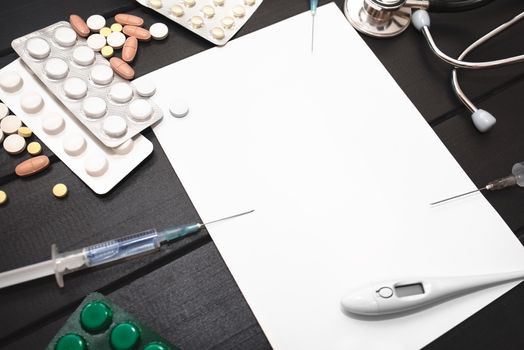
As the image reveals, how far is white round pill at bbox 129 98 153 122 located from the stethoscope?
0.33 meters

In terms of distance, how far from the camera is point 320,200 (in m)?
0.60

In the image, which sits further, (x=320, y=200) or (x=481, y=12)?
(x=481, y=12)

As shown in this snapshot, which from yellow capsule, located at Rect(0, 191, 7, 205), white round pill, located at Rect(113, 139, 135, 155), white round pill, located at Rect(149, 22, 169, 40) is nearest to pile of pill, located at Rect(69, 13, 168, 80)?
white round pill, located at Rect(149, 22, 169, 40)

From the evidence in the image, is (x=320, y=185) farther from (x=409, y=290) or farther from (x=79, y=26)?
(x=79, y=26)

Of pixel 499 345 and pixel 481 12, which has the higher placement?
pixel 481 12

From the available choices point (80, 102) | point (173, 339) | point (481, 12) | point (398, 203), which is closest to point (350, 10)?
point (481, 12)

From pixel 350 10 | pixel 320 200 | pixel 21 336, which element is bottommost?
pixel 21 336

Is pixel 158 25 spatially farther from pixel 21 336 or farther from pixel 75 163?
pixel 21 336

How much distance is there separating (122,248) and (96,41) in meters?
0.29

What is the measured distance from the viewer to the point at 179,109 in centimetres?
62

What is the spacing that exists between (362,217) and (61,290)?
360 mm

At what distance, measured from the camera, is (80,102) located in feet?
1.97

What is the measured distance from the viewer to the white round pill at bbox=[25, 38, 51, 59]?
0.61m

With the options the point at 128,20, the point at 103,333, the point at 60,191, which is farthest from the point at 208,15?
the point at 103,333
